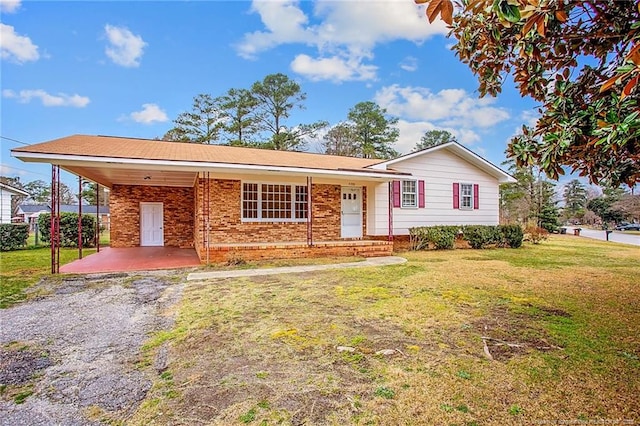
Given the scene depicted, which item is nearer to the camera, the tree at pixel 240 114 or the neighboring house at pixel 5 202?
the neighboring house at pixel 5 202

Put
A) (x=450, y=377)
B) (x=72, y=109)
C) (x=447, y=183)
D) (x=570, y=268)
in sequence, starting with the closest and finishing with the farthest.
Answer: (x=450, y=377)
(x=570, y=268)
(x=447, y=183)
(x=72, y=109)

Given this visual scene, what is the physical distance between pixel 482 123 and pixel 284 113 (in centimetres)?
1575

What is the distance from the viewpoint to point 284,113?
92.9 ft

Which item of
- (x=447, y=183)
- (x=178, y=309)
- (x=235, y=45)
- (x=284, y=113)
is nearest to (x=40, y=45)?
(x=235, y=45)

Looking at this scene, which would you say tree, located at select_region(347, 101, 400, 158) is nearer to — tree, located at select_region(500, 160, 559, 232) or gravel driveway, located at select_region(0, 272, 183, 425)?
tree, located at select_region(500, 160, 559, 232)

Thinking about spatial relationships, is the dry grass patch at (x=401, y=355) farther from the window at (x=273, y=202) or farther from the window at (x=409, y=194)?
the window at (x=409, y=194)

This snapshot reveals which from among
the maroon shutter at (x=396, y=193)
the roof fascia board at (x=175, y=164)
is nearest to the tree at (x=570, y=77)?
the roof fascia board at (x=175, y=164)

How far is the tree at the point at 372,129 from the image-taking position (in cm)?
3084

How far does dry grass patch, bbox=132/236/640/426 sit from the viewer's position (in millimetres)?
2557

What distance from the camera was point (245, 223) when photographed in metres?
12.0

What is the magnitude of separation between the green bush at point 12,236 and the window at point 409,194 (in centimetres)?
1690

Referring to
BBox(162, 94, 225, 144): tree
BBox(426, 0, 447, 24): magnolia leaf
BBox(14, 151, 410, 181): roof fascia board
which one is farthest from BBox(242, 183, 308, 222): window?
BBox(162, 94, 225, 144): tree

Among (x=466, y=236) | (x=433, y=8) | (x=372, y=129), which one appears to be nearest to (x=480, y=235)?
(x=466, y=236)

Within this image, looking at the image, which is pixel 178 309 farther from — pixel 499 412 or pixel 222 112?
pixel 222 112
